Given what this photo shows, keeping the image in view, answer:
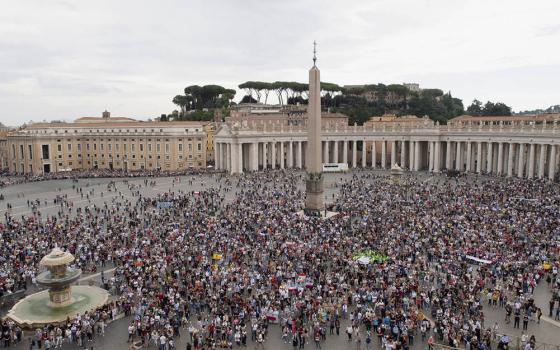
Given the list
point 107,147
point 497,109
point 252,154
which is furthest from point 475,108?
point 107,147

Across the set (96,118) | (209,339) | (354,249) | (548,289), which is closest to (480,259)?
(548,289)

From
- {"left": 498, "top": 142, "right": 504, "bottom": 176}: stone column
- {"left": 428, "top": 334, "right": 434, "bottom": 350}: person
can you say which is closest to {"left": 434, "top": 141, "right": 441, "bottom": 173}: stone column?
{"left": 498, "top": 142, "right": 504, "bottom": 176}: stone column

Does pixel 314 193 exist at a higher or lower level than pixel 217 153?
lower

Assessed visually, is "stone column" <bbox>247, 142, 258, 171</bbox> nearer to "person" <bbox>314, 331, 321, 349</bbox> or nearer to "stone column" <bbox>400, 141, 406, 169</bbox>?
"stone column" <bbox>400, 141, 406, 169</bbox>

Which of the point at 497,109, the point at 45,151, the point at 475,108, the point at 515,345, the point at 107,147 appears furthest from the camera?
the point at 475,108

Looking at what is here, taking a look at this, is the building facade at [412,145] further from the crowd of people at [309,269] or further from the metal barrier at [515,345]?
the metal barrier at [515,345]

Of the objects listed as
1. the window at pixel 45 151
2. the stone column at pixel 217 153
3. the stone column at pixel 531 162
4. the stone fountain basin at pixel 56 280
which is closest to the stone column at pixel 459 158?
the stone column at pixel 531 162

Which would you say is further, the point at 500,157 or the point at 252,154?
the point at 252,154

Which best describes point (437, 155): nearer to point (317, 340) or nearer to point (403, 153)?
point (403, 153)
